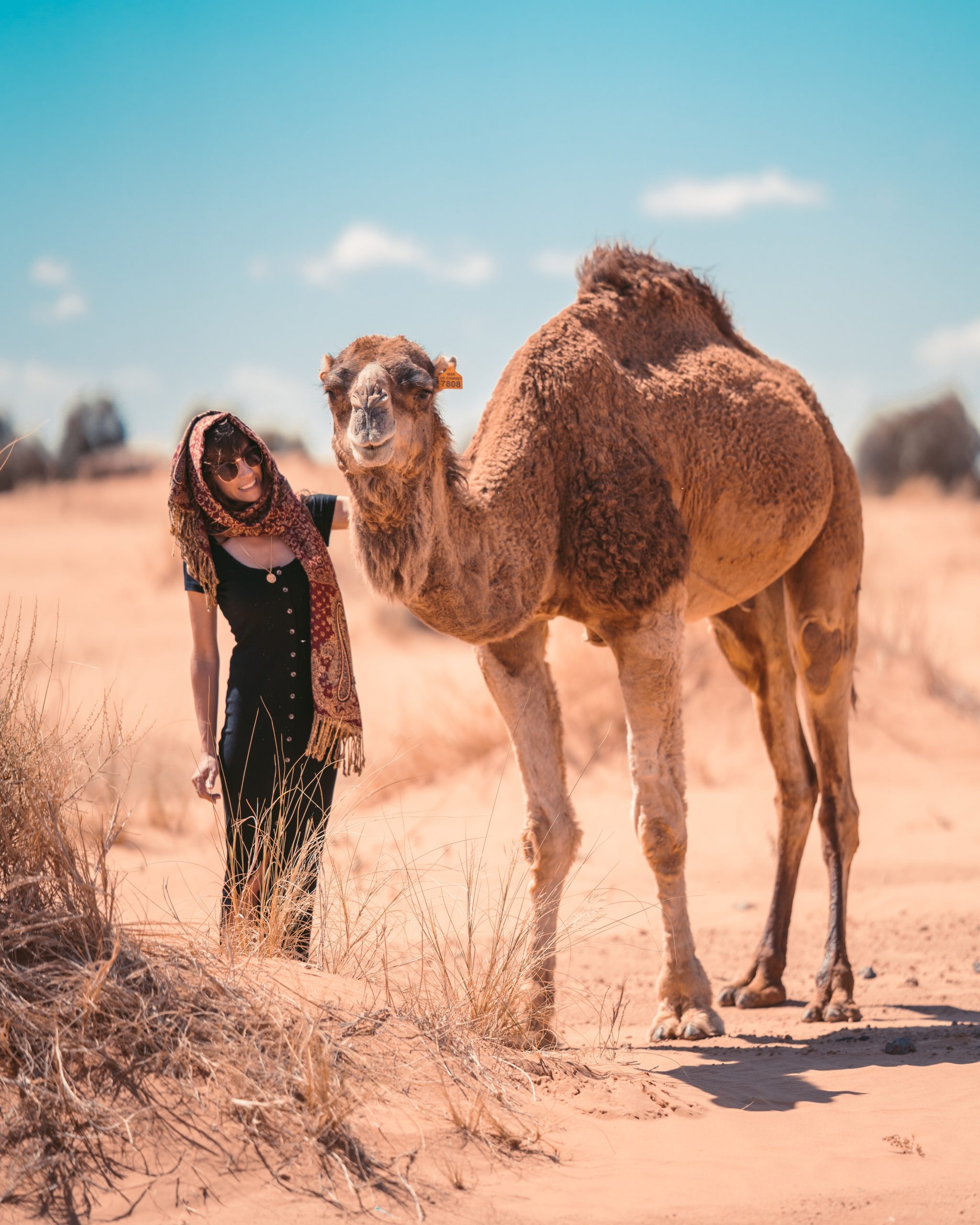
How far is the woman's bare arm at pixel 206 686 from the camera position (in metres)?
4.27

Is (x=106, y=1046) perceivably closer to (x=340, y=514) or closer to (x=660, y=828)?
(x=340, y=514)

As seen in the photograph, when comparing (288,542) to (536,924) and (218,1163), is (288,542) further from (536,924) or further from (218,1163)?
(218,1163)

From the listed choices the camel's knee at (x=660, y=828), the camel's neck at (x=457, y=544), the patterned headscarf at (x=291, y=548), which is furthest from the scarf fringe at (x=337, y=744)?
the camel's knee at (x=660, y=828)

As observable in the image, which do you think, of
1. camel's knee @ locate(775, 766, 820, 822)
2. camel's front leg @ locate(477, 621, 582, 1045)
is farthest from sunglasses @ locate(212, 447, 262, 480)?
camel's knee @ locate(775, 766, 820, 822)

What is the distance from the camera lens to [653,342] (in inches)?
239

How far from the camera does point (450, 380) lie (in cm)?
465

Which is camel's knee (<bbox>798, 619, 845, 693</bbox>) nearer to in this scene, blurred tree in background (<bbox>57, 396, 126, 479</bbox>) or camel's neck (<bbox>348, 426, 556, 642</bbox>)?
camel's neck (<bbox>348, 426, 556, 642</bbox>)

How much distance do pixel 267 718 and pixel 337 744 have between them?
279mm

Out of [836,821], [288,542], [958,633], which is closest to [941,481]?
[958,633]

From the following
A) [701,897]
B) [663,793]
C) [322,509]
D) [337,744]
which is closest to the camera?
[337,744]

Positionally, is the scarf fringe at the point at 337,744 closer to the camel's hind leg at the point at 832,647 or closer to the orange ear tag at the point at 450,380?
the orange ear tag at the point at 450,380

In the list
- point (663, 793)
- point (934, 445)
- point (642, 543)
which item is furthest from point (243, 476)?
point (934, 445)

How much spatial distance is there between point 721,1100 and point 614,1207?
3.33ft

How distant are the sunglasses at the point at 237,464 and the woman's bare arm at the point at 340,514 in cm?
46
